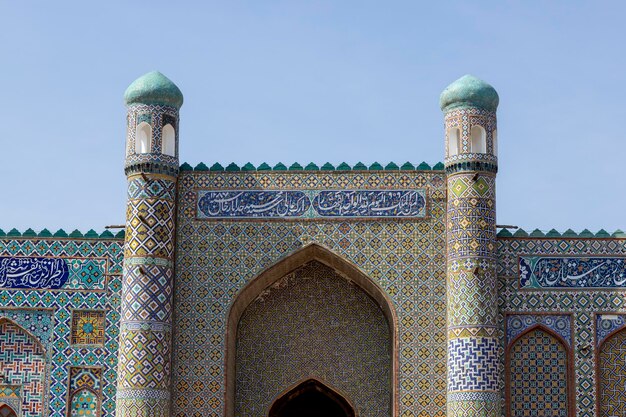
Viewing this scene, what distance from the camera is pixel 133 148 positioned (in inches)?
612

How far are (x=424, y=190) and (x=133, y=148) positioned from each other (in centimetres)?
322

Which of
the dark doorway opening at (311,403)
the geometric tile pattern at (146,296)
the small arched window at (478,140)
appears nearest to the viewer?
the geometric tile pattern at (146,296)

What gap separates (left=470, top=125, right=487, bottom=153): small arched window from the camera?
15477 mm

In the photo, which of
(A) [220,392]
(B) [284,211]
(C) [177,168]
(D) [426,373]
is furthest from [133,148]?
(D) [426,373]

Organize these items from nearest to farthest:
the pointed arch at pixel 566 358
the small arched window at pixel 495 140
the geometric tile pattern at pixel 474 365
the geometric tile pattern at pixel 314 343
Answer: the geometric tile pattern at pixel 474 365, the pointed arch at pixel 566 358, the small arched window at pixel 495 140, the geometric tile pattern at pixel 314 343

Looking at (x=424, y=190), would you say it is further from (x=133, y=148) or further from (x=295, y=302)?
(x=133, y=148)

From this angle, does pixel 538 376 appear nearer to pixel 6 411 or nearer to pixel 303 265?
pixel 303 265

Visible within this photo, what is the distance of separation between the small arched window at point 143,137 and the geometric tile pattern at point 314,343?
2.13 metres

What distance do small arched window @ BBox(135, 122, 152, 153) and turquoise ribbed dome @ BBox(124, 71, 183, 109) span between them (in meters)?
0.28

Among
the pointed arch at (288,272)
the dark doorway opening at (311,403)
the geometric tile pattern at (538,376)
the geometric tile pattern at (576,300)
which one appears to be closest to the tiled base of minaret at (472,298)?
the geometric tile pattern at (576,300)

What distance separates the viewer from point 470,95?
15.5 metres

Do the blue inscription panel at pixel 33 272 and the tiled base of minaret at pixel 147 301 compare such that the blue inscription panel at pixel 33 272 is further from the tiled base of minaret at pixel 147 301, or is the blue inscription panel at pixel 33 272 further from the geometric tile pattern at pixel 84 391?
the geometric tile pattern at pixel 84 391

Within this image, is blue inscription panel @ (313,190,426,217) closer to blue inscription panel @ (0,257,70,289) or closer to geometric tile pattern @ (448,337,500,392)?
geometric tile pattern @ (448,337,500,392)

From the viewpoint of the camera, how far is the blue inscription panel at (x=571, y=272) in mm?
15484
